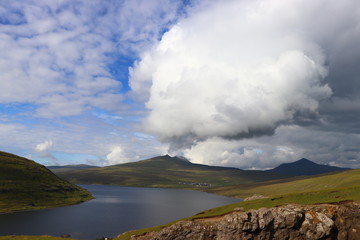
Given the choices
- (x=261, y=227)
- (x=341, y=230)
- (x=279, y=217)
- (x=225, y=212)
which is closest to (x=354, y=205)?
(x=341, y=230)

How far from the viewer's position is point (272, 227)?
50.4 metres

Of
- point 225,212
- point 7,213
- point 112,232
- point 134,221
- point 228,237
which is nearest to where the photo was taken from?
point 228,237

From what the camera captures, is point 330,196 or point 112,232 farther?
point 112,232

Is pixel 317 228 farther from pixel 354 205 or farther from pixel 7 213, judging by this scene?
pixel 7 213

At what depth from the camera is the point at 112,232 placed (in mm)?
124875

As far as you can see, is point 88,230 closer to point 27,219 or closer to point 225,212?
point 27,219

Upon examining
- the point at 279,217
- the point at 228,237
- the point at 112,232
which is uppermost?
the point at 279,217

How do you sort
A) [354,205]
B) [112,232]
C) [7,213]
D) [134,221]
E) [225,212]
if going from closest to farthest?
[354,205]
[225,212]
[112,232]
[134,221]
[7,213]

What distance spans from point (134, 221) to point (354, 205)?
12379 cm

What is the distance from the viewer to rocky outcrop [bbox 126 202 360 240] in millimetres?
49438

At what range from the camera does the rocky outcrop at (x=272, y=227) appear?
4944 cm

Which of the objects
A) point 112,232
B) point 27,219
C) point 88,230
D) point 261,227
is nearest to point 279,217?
point 261,227

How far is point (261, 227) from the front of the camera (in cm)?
4984

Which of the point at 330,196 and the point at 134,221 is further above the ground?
the point at 330,196
